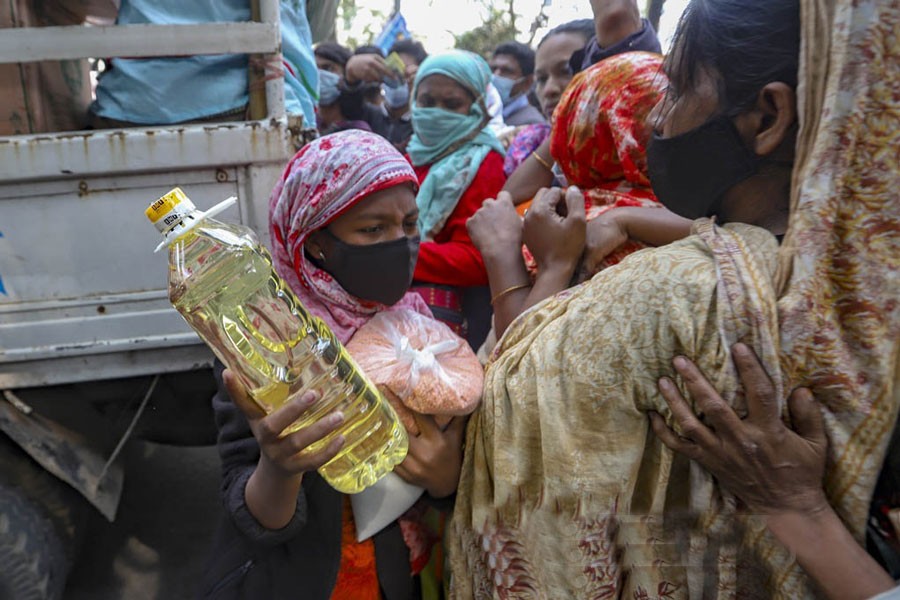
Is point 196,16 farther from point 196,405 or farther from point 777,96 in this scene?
point 777,96

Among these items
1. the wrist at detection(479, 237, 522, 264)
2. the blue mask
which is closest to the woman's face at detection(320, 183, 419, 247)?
the wrist at detection(479, 237, 522, 264)

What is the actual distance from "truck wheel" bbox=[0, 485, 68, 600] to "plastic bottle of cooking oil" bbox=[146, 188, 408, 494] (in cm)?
146

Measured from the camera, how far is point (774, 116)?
107 cm

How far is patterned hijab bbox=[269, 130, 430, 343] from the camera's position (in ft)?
4.91

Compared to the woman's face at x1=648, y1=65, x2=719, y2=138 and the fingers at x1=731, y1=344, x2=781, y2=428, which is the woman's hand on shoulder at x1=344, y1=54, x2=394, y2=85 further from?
the fingers at x1=731, y1=344, x2=781, y2=428

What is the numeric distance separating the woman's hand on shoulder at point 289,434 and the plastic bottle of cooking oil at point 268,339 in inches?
0.8

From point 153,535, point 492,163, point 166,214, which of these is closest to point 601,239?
point 166,214

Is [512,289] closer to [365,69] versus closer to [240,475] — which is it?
[240,475]

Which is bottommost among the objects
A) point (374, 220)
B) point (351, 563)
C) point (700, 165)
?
point (351, 563)

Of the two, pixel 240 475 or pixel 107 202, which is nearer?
pixel 240 475

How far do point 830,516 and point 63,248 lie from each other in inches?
85.6

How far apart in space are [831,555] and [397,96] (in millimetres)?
4825

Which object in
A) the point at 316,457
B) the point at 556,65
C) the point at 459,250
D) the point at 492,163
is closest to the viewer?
the point at 316,457

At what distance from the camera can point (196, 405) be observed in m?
2.53
